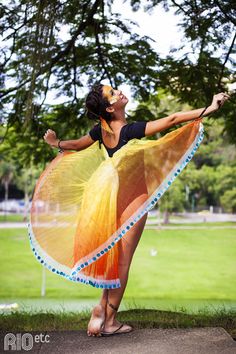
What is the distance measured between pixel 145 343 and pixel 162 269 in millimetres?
14266

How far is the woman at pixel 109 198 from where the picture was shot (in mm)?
2299

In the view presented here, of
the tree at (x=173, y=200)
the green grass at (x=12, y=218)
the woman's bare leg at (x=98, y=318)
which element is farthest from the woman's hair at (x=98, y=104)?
the green grass at (x=12, y=218)

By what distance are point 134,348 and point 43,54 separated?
1927mm

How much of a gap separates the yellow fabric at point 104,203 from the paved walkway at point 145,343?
0.84 feet

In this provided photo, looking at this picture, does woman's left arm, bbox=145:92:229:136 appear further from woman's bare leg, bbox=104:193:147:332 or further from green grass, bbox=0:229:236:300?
green grass, bbox=0:229:236:300

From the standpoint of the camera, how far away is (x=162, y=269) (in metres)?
16.3

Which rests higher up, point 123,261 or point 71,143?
point 71,143

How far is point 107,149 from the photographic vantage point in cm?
250

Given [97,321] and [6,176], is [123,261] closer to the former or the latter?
[97,321]

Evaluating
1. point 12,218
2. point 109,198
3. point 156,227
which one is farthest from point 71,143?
point 156,227

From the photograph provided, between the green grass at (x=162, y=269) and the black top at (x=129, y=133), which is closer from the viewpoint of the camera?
the black top at (x=129, y=133)

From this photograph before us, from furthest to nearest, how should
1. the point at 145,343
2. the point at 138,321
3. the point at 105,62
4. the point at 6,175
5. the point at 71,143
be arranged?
the point at 6,175 < the point at 105,62 < the point at 138,321 < the point at 71,143 < the point at 145,343

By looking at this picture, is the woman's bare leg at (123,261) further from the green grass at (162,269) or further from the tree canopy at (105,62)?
the green grass at (162,269)

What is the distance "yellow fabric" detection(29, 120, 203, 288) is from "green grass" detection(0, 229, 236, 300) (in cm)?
1284
